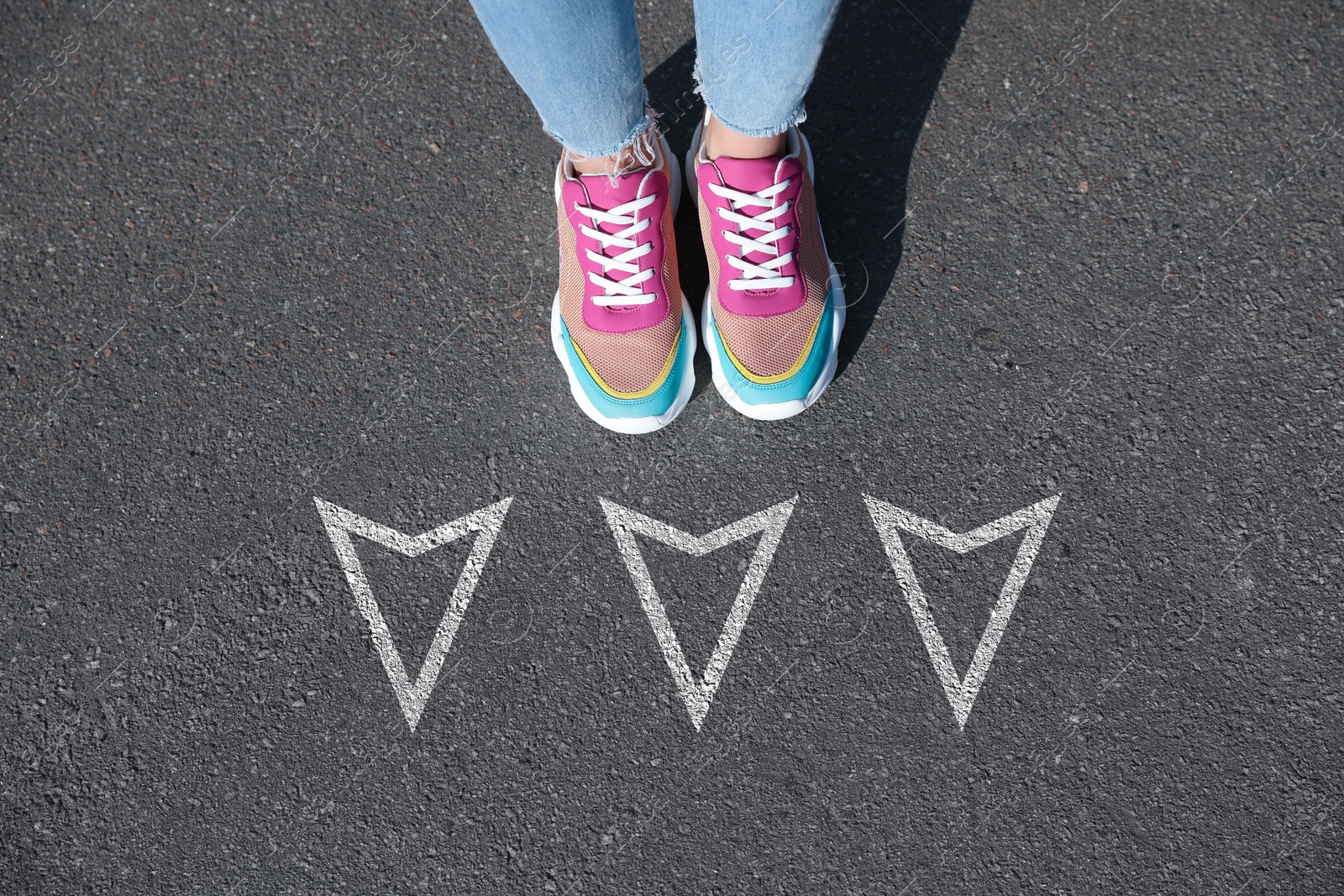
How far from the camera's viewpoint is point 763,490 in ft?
8.47

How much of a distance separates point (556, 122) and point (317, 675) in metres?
1.81

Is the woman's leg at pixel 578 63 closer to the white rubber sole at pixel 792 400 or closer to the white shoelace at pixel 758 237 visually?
the white shoelace at pixel 758 237

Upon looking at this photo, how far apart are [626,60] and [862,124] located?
3.91ft

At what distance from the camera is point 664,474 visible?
8.55 feet

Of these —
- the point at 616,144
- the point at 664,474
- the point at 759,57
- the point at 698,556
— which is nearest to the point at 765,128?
the point at 759,57

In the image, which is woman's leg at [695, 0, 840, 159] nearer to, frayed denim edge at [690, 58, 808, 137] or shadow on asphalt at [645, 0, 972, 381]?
frayed denim edge at [690, 58, 808, 137]

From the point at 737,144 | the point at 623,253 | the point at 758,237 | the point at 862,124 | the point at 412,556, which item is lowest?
the point at 412,556

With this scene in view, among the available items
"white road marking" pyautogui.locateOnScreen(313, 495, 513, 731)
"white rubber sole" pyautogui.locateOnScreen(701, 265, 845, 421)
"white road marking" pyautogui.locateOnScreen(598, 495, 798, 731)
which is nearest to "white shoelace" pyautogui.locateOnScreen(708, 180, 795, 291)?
"white rubber sole" pyautogui.locateOnScreen(701, 265, 845, 421)

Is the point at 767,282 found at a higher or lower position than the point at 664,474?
higher

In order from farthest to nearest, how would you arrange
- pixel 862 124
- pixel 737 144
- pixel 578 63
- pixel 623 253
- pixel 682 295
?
pixel 862 124
pixel 682 295
pixel 623 253
pixel 737 144
pixel 578 63

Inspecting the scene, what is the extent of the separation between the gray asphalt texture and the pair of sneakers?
19 cm

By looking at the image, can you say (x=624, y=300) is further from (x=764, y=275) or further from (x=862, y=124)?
(x=862, y=124)

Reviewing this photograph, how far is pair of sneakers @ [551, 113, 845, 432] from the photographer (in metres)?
2.38

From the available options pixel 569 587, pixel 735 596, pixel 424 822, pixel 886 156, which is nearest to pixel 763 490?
pixel 735 596
